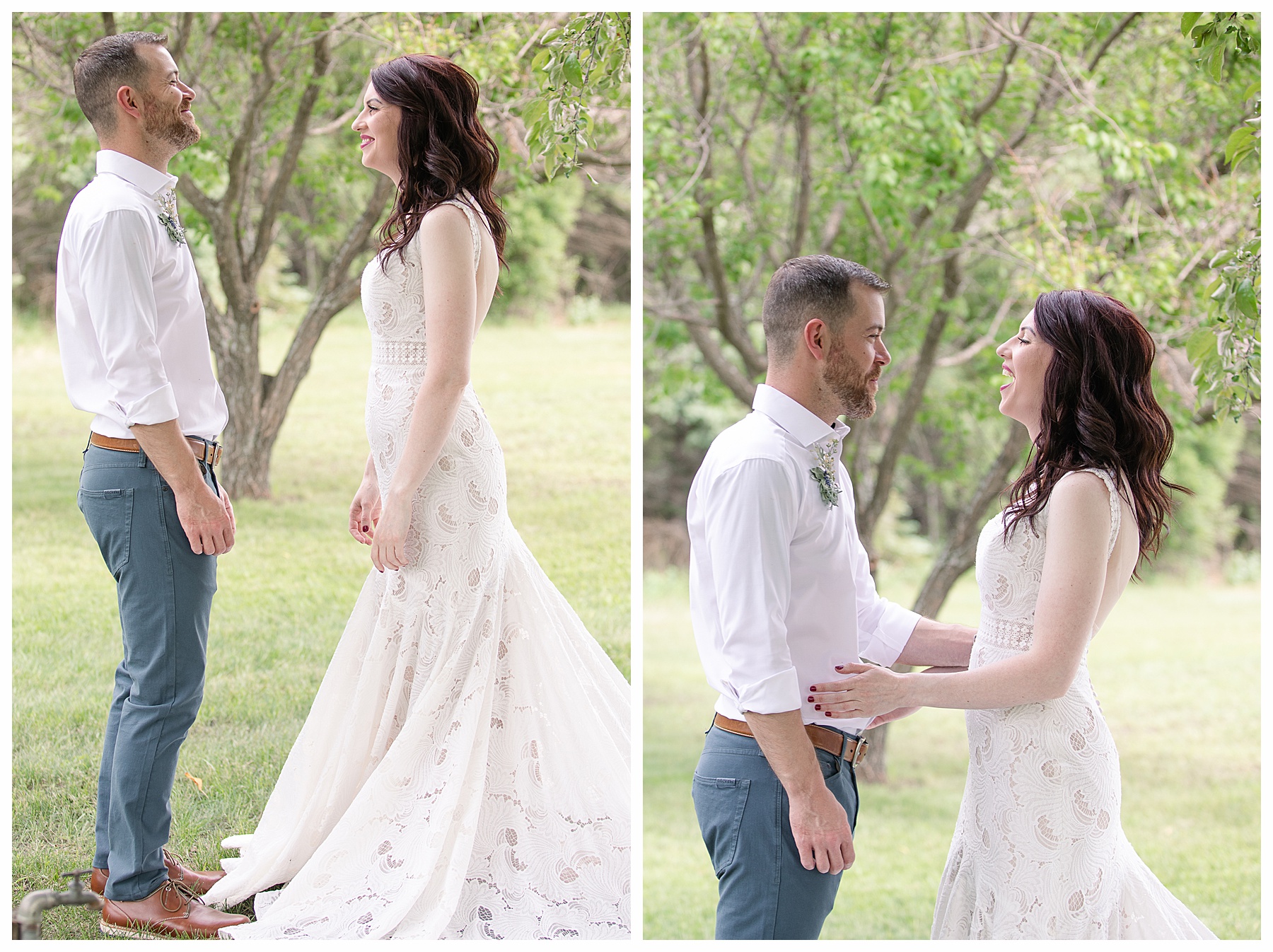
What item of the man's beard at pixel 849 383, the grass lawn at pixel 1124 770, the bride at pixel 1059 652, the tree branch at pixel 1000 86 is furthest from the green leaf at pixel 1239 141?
the grass lawn at pixel 1124 770

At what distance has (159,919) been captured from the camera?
2.09 meters

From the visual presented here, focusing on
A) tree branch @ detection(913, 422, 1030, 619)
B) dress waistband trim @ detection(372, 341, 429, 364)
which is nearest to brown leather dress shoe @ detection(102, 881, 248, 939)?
dress waistband trim @ detection(372, 341, 429, 364)

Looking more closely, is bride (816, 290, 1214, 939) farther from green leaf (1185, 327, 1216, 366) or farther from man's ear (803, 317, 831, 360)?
green leaf (1185, 327, 1216, 366)

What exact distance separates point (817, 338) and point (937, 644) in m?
0.65

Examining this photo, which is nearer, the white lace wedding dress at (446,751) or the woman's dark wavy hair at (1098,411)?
the woman's dark wavy hair at (1098,411)

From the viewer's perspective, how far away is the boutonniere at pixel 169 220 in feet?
6.95

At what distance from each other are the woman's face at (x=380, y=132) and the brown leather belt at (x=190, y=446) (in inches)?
25.0

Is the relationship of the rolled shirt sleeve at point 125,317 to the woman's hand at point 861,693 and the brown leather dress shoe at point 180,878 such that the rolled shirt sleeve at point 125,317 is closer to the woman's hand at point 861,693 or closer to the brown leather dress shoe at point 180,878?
the brown leather dress shoe at point 180,878

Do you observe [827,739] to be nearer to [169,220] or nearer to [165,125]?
[169,220]

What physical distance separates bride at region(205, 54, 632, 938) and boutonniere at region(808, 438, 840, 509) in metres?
0.75

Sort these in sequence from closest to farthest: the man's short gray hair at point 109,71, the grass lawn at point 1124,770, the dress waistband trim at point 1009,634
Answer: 1. the dress waistband trim at point 1009,634
2. the man's short gray hair at point 109,71
3. the grass lawn at point 1124,770

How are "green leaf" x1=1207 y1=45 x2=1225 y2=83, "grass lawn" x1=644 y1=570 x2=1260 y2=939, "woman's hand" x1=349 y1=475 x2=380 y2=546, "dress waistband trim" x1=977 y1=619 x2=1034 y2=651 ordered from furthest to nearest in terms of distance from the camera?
"grass lawn" x1=644 y1=570 x2=1260 y2=939 → "woman's hand" x1=349 y1=475 x2=380 y2=546 → "green leaf" x1=1207 y1=45 x2=1225 y2=83 → "dress waistband trim" x1=977 y1=619 x2=1034 y2=651

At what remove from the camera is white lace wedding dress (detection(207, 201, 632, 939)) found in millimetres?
2127

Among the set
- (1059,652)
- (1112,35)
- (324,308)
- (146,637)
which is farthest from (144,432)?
(1112,35)
